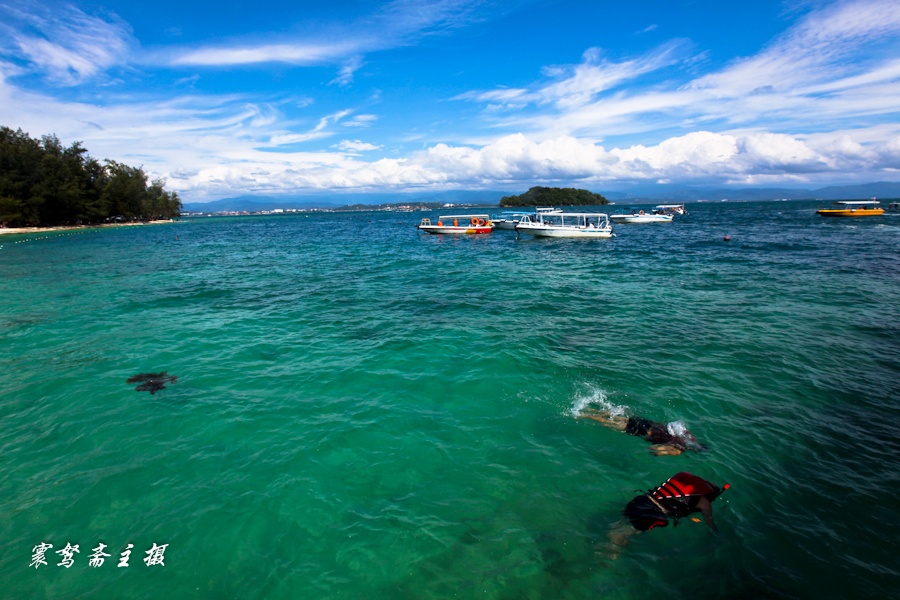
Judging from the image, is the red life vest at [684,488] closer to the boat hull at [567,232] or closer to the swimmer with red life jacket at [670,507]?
the swimmer with red life jacket at [670,507]

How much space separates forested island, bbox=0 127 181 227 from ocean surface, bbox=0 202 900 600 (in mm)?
85185

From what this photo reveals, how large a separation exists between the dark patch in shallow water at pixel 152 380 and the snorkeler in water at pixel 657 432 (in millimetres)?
13298

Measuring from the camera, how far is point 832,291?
23.7 m

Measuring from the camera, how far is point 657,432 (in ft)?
33.8

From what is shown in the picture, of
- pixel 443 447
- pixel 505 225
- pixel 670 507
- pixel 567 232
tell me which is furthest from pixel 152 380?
pixel 505 225

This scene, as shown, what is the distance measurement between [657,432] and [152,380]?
15707 mm

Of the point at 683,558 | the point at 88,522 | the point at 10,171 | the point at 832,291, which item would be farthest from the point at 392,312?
the point at 10,171

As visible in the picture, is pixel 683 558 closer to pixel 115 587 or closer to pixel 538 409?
pixel 538 409

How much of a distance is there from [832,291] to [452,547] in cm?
2812

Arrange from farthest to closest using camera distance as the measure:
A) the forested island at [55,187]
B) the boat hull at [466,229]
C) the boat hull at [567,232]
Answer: the forested island at [55,187], the boat hull at [466,229], the boat hull at [567,232]

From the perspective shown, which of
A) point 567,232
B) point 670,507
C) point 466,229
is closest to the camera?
point 670,507

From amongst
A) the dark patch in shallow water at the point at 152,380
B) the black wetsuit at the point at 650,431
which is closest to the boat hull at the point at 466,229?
the dark patch in shallow water at the point at 152,380

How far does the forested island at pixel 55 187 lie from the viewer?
262 ft

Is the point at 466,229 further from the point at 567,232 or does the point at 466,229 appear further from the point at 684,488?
the point at 684,488
